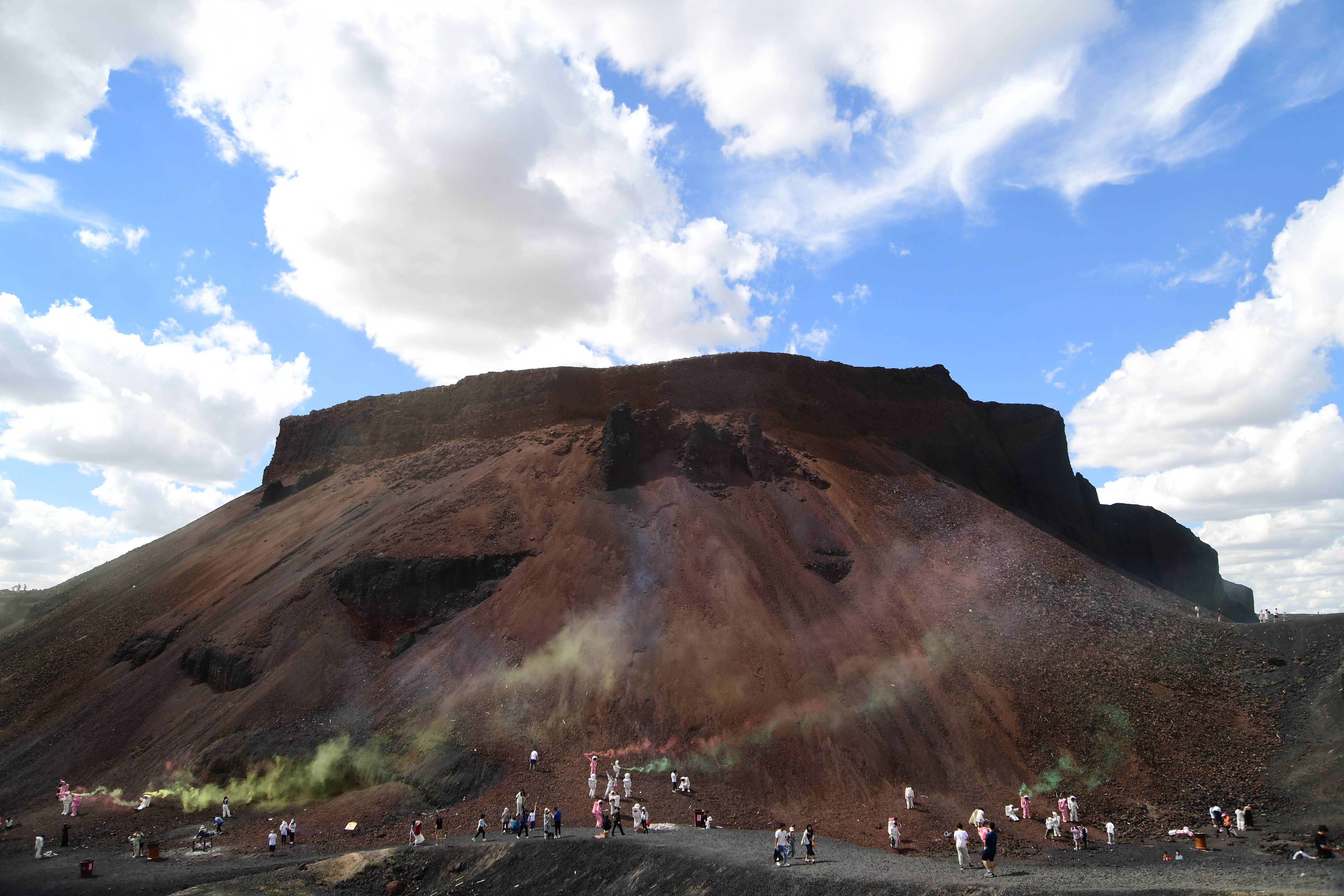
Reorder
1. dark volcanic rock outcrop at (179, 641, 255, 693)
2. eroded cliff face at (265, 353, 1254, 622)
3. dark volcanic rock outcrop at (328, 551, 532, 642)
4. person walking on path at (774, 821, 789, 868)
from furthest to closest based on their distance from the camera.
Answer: eroded cliff face at (265, 353, 1254, 622)
dark volcanic rock outcrop at (328, 551, 532, 642)
dark volcanic rock outcrop at (179, 641, 255, 693)
person walking on path at (774, 821, 789, 868)

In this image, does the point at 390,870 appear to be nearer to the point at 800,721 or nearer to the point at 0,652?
the point at 800,721

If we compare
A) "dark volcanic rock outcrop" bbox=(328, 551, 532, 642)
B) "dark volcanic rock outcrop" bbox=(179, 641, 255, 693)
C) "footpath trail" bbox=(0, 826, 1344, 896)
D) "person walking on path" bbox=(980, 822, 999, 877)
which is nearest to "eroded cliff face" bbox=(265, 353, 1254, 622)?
"dark volcanic rock outcrop" bbox=(328, 551, 532, 642)

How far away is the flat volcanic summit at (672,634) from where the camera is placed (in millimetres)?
31188

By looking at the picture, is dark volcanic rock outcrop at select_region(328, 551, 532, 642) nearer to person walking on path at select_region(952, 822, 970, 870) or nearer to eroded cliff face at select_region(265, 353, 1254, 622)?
eroded cliff face at select_region(265, 353, 1254, 622)

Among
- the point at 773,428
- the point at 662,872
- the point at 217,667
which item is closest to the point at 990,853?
the point at 662,872

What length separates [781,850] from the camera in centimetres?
2198

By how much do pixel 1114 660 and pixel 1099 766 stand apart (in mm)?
6865

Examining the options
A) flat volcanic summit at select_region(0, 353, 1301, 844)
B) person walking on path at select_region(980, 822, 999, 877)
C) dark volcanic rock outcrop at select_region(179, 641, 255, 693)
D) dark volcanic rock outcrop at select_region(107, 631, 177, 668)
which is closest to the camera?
person walking on path at select_region(980, 822, 999, 877)

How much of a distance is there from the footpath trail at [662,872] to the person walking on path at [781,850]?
0.33 m

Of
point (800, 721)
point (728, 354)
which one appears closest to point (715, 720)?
point (800, 721)

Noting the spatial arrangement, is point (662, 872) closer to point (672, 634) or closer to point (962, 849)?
point (962, 849)

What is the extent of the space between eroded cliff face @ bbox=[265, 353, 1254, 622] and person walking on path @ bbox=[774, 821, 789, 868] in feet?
88.5

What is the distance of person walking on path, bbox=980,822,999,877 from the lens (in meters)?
20.9

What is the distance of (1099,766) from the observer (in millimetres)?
30516
